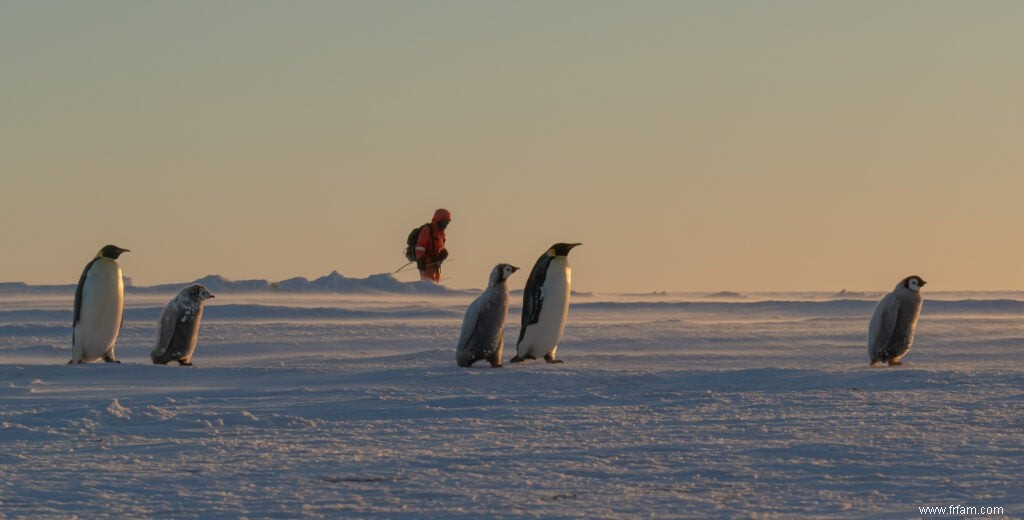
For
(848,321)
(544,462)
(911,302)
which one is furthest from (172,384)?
(848,321)

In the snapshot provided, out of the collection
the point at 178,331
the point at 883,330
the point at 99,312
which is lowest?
the point at 178,331

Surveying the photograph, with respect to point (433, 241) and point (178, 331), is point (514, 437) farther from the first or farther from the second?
point (433, 241)

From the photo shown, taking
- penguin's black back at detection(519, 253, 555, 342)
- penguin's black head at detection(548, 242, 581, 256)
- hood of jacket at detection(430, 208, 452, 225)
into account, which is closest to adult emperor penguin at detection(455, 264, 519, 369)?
penguin's black back at detection(519, 253, 555, 342)

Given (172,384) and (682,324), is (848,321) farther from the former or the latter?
(172,384)

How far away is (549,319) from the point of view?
11000mm

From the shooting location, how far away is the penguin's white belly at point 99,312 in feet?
37.3

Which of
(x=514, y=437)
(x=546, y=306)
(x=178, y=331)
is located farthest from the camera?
(x=178, y=331)

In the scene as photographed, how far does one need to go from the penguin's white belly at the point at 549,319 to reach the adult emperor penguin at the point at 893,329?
2189mm

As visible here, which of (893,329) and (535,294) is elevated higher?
(535,294)

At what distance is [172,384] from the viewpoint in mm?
9336

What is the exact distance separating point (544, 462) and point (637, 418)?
142 cm

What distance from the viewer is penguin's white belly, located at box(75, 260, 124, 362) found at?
11.4 m

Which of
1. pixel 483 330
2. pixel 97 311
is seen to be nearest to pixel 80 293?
pixel 97 311

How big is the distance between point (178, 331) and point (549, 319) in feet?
8.93
